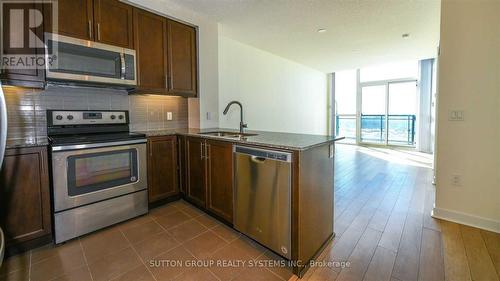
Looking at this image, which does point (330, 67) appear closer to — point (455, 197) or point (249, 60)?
point (249, 60)

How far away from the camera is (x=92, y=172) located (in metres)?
2.14

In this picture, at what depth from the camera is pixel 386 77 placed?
7.10m

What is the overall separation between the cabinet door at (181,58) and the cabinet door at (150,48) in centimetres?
8

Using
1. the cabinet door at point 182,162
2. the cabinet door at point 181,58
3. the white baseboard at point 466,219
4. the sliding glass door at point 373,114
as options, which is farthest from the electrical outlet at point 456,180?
the sliding glass door at point 373,114

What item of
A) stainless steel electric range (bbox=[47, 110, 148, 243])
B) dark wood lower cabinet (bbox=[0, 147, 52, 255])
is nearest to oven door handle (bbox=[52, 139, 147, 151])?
stainless steel electric range (bbox=[47, 110, 148, 243])

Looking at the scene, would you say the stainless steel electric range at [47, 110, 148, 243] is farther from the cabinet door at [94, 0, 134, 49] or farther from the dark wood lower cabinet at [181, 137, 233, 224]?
the cabinet door at [94, 0, 134, 49]

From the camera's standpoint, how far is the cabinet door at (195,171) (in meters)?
2.48

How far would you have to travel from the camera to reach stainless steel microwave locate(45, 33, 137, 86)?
6.62ft

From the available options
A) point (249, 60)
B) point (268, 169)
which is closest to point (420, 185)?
point (268, 169)

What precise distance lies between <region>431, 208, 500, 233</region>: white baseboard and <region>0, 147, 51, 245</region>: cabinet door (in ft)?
12.5

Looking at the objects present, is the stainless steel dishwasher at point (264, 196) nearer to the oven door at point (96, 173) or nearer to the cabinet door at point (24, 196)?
the oven door at point (96, 173)

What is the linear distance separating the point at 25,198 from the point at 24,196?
18 mm

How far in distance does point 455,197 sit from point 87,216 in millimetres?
3698

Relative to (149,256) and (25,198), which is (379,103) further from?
(25,198)
